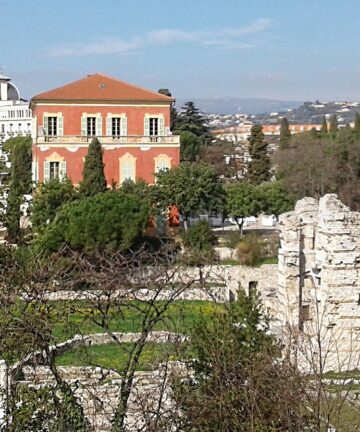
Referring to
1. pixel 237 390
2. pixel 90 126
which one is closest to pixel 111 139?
pixel 90 126

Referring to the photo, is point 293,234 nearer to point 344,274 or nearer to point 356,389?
point 344,274

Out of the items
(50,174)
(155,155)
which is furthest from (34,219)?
(155,155)

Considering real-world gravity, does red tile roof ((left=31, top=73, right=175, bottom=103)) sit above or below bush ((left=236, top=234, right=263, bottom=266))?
above

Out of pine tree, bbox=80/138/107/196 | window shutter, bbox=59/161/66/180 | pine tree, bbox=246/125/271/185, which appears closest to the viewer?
pine tree, bbox=80/138/107/196

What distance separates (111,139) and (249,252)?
9.33 meters

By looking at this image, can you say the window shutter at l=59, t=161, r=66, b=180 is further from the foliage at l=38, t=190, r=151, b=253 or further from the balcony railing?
the foliage at l=38, t=190, r=151, b=253

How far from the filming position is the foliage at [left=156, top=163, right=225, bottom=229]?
105 feet

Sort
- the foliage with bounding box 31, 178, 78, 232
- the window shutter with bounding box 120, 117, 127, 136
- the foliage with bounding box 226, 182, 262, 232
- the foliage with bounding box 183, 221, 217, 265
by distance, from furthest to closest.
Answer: the window shutter with bounding box 120, 117, 127, 136 → the foliage with bounding box 226, 182, 262, 232 → the foliage with bounding box 31, 178, 78, 232 → the foliage with bounding box 183, 221, 217, 265

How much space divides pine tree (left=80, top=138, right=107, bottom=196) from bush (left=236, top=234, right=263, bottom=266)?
6653 mm

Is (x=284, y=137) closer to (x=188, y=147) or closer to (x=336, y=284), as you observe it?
(x=188, y=147)

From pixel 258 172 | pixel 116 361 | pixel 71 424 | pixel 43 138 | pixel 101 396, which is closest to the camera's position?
pixel 71 424

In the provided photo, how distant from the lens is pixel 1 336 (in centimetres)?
1073

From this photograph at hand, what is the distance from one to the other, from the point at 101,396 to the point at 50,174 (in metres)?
22.3

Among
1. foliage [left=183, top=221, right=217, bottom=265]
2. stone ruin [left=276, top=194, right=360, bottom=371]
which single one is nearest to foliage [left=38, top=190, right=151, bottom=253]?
foliage [left=183, top=221, right=217, bottom=265]
